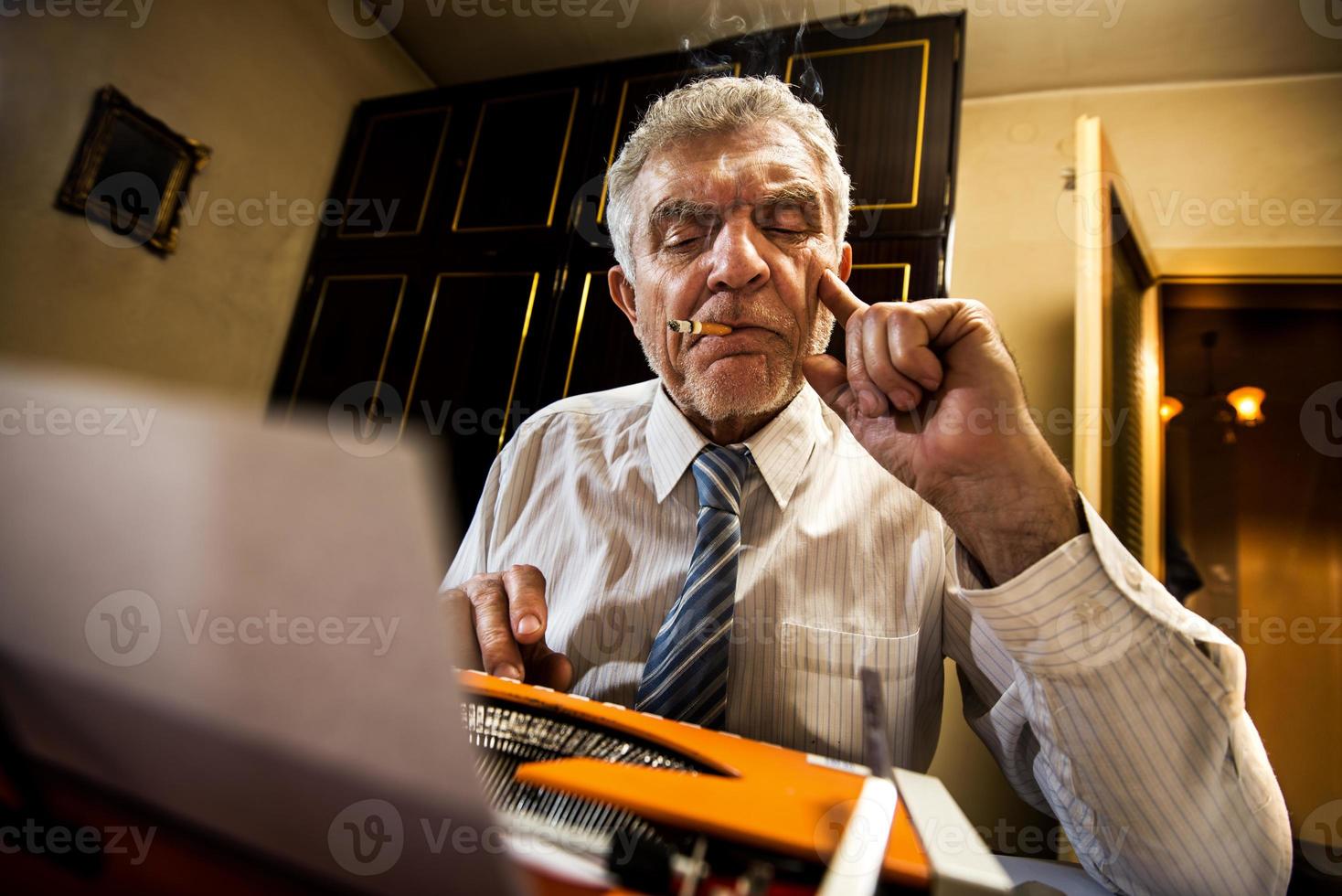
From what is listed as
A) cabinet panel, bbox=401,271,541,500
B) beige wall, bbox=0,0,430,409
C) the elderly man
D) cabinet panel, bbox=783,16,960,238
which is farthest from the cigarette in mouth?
beige wall, bbox=0,0,430,409

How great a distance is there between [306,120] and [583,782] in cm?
238

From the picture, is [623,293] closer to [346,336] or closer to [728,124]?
[728,124]

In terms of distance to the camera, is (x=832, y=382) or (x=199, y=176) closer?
(x=832, y=382)

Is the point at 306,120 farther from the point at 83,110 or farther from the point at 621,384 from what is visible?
the point at 621,384

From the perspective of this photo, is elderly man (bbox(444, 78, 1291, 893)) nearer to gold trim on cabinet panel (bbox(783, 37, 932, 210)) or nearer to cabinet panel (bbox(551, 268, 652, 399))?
cabinet panel (bbox(551, 268, 652, 399))

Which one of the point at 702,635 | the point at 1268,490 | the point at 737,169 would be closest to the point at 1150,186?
the point at 1268,490

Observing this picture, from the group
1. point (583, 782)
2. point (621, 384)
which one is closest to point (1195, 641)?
point (583, 782)

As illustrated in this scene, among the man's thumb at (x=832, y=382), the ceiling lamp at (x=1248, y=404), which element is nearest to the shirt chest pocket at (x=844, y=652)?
the man's thumb at (x=832, y=382)

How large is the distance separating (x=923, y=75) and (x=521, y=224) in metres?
1.03

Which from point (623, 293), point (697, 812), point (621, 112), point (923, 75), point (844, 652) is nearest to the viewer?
point (697, 812)

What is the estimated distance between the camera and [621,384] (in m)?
1.28

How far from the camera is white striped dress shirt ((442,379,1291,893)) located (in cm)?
52

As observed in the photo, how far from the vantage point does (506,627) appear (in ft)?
2.19

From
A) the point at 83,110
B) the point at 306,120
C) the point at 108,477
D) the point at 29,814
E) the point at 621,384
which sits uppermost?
the point at 306,120
